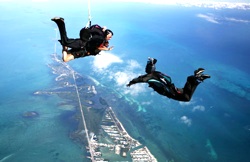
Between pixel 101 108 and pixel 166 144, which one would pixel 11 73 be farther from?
pixel 166 144

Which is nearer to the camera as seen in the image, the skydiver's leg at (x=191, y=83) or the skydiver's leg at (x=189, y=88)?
the skydiver's leg at (x=191, y=83)

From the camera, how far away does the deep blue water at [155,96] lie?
82.2m

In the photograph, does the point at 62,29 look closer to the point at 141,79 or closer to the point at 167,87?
the point at 141,79

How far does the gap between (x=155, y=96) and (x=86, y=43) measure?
112m

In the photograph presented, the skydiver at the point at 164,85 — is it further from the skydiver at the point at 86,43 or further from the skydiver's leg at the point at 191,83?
the skydiver at the point at 86,43

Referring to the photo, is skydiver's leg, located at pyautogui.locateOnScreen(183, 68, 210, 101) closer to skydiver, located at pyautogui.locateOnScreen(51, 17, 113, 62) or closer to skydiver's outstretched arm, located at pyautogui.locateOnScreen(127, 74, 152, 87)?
skydiver's outstretched arm, located at pyautogui.locateOnScreen(127, 74, 152, 87)

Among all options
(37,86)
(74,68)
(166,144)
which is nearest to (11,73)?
(37,86)

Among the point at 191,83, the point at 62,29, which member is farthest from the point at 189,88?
the point at 62,29

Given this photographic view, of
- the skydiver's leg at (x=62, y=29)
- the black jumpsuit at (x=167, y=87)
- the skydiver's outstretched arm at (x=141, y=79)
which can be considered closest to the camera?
the skydiver's leg at (x=62, y=29)

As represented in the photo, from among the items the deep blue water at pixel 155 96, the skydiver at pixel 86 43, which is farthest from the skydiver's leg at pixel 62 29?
the deep blue water at pixel 155 96

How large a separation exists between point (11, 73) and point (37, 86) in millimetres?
23576

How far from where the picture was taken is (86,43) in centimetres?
527

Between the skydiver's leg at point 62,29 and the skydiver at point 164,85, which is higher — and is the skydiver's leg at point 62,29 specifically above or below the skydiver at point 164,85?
above

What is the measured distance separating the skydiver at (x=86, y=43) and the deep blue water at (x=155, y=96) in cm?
7741
